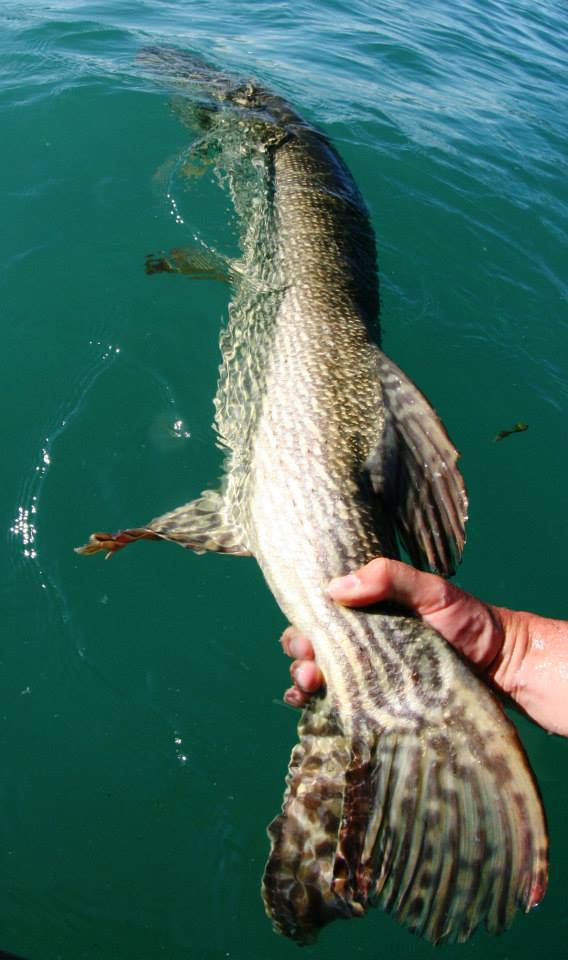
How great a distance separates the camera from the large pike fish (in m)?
2.02

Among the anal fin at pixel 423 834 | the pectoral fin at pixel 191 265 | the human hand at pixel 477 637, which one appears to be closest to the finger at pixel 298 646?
the human hand at pixel 477 637

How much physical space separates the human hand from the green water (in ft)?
1.77

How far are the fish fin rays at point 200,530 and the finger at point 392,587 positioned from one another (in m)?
0.64

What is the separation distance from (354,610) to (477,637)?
0.60 metres

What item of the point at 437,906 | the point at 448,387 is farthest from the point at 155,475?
the point at 437,906

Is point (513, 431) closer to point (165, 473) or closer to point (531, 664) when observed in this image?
point (531, 664)

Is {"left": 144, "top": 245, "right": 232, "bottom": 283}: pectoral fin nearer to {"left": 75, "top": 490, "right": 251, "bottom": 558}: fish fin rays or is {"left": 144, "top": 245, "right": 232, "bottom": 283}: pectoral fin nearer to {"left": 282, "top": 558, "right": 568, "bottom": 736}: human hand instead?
{"left": 75, "top": 490, "right": 251, "bottom": 558}: fish fin rays

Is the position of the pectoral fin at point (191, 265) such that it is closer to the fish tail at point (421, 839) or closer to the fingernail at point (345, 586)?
the fingernail at point (345, 586)

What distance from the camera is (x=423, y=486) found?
111 inches

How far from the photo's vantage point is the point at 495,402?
181 inches

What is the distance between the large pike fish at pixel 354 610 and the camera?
202 cm

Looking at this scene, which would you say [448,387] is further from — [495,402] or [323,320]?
[323,320]

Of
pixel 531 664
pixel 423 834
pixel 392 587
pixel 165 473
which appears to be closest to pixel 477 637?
pixel 531 664

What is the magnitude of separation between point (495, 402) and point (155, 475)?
2.44 meters
